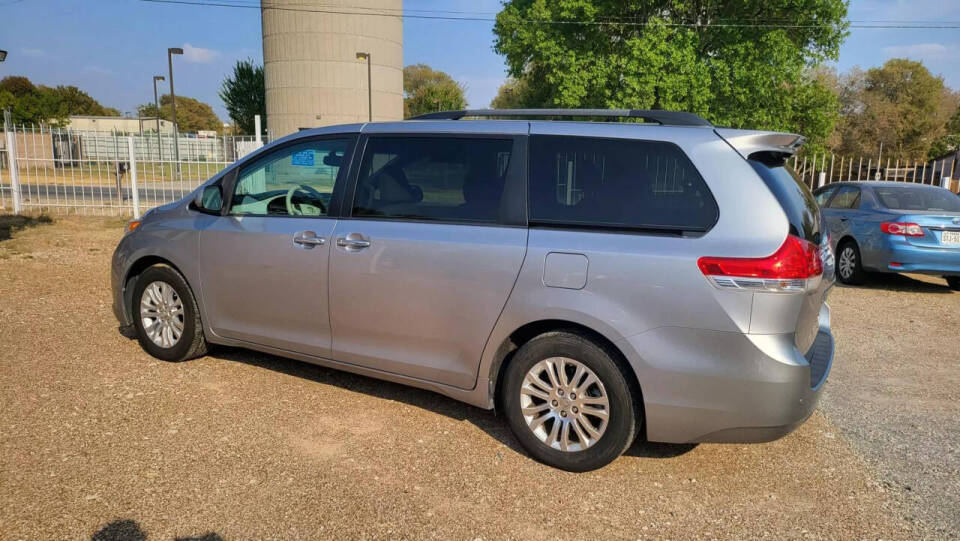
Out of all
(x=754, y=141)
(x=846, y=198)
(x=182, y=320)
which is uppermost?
(x=754, y=141)

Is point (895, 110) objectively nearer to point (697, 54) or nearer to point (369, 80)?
point (697, 54)

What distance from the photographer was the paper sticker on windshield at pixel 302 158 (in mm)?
4625

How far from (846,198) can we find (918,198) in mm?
990

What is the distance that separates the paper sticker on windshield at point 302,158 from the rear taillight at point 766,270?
274 cm

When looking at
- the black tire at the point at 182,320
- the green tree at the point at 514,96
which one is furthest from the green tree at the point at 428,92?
the black tire at the point at 182,320

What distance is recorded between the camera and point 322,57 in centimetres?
4909

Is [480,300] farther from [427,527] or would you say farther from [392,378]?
[427,527]

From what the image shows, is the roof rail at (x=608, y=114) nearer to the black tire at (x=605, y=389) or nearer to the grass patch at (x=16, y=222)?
the black tire at (x=605, y=389)

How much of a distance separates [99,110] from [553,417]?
9273 cm

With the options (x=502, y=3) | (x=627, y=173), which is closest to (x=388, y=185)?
(x=627, y=173)

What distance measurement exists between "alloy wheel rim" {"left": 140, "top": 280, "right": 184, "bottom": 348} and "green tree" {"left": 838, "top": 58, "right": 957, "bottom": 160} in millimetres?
49303

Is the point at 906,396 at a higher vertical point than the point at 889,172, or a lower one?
lower

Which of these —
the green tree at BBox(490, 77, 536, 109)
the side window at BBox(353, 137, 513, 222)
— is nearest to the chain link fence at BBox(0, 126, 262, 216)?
the side window at BBox(353, 137, 513, 222)

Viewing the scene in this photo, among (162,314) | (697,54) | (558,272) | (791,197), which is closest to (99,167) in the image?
(162,314)
